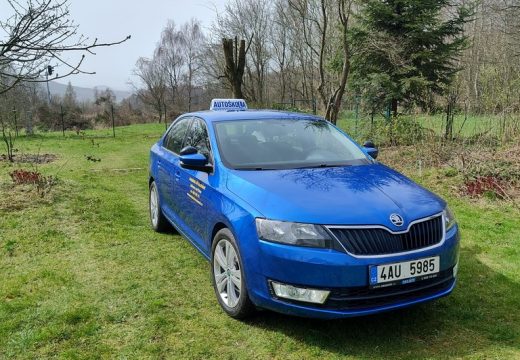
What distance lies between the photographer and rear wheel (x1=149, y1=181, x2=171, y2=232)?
19.0ft

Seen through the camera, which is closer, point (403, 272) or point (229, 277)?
point (403, 272)

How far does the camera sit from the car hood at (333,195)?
299 centimetres

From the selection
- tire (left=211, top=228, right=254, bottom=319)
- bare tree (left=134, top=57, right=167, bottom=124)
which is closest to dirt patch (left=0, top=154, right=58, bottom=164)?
tire (left=211, top=228, right=254, bottom=319)

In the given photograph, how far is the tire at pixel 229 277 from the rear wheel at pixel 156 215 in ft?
7.14

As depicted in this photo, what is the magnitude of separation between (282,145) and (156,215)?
7.86 feet

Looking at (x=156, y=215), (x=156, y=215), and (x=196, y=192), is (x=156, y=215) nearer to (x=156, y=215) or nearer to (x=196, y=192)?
(x=156, y=215)

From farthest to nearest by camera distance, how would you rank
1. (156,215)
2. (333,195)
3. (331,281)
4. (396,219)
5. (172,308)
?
(156,215), (172,308), (333,195), (396,219), (331,281)

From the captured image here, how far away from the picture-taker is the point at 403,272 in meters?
2.93

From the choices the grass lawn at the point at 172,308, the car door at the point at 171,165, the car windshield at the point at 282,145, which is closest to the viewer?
the grass lawn at the point at 172,308

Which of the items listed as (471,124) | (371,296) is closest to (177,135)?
(371,296)

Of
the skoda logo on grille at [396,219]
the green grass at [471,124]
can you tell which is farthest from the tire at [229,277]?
the green grass at [471,124]

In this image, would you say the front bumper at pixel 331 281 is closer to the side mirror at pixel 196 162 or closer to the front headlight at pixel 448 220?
the front headlight at pixel 448 220

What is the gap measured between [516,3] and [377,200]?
22896 mm

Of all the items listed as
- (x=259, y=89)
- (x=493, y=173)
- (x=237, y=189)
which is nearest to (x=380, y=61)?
(x=493, y=173)
